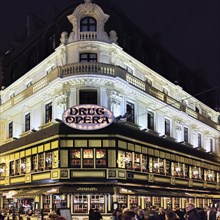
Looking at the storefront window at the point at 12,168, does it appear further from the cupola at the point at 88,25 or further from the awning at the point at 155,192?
the cupola at the point at 88,25

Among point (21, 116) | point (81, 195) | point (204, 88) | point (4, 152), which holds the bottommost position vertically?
point (81, 195)

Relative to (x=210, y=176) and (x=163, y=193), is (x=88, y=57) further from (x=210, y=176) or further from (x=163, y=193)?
(x=210, y=176)

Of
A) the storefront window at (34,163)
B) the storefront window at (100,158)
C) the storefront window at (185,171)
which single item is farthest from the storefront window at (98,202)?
the storefront window at (185,171)

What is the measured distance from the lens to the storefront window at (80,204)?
31.2 m

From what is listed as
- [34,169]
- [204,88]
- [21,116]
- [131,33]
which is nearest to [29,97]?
[21,116]

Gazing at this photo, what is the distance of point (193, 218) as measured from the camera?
12234mm

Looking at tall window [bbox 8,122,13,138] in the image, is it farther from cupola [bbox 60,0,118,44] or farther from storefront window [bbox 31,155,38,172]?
cupola [bbox 60,0,118,44]

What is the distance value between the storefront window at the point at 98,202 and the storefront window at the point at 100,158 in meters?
2.14

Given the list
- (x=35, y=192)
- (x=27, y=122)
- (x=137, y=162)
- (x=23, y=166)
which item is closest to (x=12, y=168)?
(x=23, y=166)

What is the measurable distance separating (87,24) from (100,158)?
1012 centimetres

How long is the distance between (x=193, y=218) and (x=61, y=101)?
2214 centimetres

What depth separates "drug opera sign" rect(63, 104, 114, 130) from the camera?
1225 inches

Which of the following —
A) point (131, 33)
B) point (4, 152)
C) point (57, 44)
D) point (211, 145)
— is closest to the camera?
point (57, 44)

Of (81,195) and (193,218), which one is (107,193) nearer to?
(81,195)
